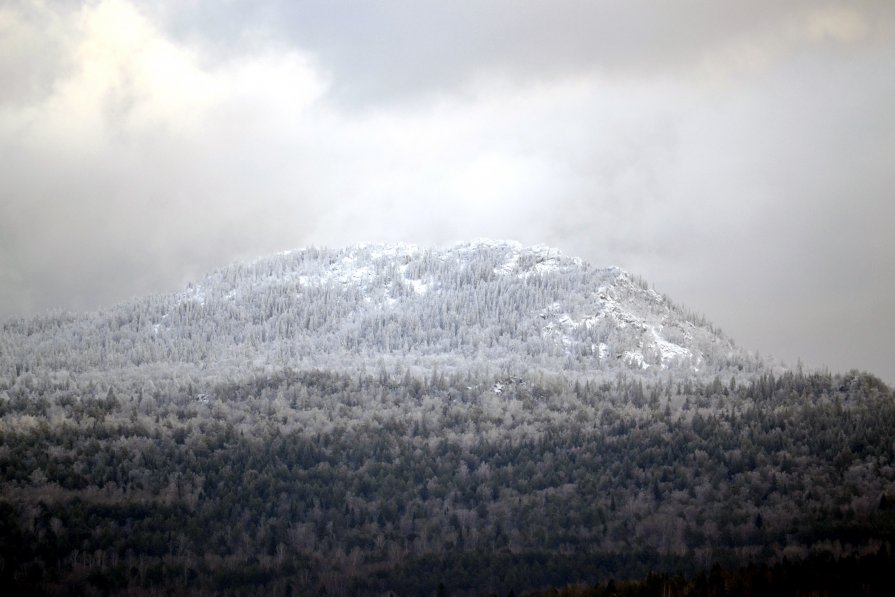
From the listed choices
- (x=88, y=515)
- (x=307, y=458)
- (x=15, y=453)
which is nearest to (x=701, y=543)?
(x=307, y=458)

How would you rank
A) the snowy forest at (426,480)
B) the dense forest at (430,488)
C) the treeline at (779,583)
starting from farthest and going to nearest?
the snowy forest at (426,480), the dense forest at (430,488), the treeline at (779,583)

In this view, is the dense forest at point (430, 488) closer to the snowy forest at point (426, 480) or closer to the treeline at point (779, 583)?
the snowy forest at point (426, 480)

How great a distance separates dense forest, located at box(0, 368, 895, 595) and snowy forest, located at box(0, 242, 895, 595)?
0.30 metres

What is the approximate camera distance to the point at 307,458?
115 m

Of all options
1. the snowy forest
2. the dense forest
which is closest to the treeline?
the snowy forest

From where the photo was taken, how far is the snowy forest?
83.4 m

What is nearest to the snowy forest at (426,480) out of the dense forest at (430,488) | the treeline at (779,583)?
the dense forest at (430,488)

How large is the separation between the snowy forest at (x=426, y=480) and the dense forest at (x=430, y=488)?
298 millimetres

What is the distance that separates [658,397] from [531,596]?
251 ft

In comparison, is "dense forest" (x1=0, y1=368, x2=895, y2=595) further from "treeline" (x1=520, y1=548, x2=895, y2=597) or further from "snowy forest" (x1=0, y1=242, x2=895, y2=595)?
"treeline" (x1=520, y1=548, x2=895, y2=597)

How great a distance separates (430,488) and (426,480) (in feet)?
9.04

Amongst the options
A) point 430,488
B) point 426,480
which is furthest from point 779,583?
point 426,480

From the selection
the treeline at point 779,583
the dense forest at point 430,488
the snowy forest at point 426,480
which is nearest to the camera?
the treeline at point 779,583

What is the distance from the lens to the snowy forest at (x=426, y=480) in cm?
8338
